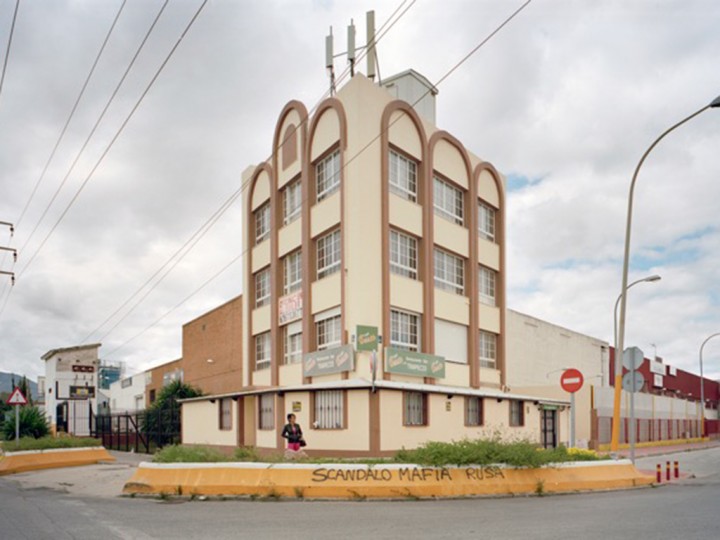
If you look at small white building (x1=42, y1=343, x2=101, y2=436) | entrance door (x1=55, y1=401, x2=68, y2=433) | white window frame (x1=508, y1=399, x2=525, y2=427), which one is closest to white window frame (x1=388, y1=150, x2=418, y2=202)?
white window frame (x1=508, y1=399, x2=525, y2=427)

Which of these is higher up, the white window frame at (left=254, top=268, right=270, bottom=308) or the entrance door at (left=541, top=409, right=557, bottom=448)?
the white window frame at (left=254, top=268, right=270, bottom=308)

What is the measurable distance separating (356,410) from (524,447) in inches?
293

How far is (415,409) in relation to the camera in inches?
925

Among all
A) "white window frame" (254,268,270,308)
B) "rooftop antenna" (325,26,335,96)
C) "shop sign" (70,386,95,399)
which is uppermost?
"rooftop antenna" (325,26,335,96)

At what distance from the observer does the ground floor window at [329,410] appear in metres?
22.5

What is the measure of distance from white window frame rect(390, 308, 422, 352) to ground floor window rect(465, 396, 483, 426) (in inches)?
111

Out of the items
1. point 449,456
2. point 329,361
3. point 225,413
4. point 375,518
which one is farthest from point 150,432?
point 375,518

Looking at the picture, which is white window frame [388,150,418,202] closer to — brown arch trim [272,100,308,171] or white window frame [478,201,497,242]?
brown arch trim [272,100,308,171]

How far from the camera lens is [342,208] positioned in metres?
24.3

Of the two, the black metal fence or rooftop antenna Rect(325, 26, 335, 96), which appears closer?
rooftop antenna Rect(325, 26, 335, 96)

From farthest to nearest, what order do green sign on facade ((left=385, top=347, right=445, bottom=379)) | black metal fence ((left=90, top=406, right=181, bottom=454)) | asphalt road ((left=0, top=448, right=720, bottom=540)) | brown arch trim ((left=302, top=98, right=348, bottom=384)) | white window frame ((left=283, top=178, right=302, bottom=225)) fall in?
black metal fence ((left=90, top=406, right=181, bottom=454))
white window frame ((left=283, top=178, right=302, bottom=225))
brown arch trim ((left=302, top=98, right=348, bottom=384))
green sign on facade ((left=385, top=347, right=445, bottom=379))
asphalt road ((left=0, top=448, right=720, bottom=540))

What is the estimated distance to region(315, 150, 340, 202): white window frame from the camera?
83.8ft

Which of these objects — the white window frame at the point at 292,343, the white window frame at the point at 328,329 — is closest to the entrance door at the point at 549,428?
the white window frame at the point at 292,343

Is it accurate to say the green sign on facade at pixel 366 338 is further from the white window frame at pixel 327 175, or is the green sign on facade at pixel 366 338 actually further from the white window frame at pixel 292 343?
the white window frame at pixel 327 175
